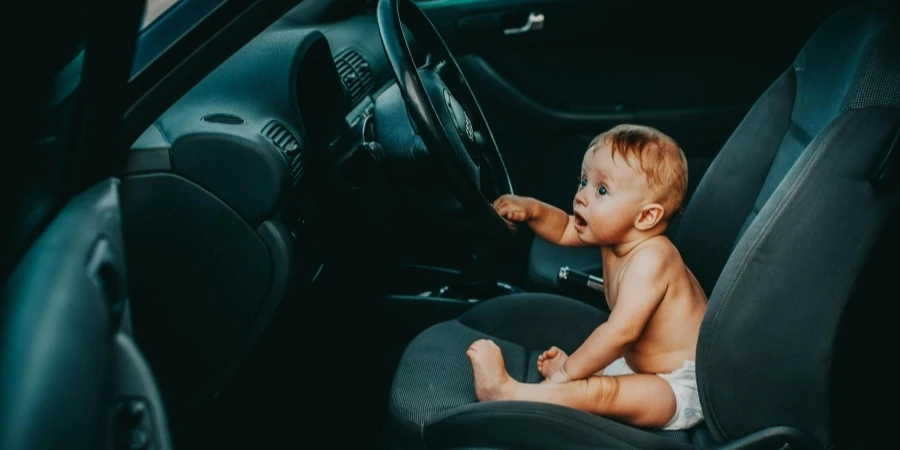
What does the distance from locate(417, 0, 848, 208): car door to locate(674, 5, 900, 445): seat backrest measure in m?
1.34

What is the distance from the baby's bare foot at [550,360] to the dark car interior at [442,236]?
0.11 feet

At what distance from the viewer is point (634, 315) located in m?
1.51

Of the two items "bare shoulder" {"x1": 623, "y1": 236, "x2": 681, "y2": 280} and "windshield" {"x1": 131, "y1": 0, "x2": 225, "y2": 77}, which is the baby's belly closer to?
"bare shoulder" {"x1": 623, "y1": 236, "x2": 681, "y2": 280}

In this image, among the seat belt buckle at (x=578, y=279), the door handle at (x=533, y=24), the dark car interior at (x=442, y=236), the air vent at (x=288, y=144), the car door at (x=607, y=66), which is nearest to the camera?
the dark car interior at (x=442, y=236)

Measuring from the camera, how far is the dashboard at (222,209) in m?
1.63

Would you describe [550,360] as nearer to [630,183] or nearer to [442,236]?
[630,183]

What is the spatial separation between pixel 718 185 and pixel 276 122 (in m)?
0.96

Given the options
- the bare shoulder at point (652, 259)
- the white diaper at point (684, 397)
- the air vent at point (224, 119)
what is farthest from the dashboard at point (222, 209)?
the white diaper at point (684, 397)

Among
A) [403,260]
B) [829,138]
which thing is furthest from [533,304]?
[403,260]

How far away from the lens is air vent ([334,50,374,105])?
2211mm

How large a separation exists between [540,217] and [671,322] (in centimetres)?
43

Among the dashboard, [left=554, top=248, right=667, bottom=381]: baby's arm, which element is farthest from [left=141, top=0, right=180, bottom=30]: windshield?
[left=554, top=248, right=667, bottom=381]: baby's arm

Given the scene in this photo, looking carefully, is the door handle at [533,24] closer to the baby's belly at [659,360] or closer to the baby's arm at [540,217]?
the baby's arm at [540,217]

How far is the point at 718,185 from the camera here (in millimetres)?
1804
